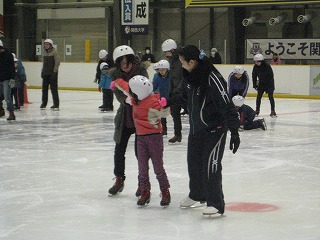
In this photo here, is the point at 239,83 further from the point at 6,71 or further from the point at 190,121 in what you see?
the point at 190,121

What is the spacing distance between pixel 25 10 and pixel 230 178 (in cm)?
2766

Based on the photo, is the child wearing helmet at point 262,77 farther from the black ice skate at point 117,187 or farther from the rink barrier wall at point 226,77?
the black ice skate at point 117,187

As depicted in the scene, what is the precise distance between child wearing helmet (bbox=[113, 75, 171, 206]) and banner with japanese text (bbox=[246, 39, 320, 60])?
20.2 metres

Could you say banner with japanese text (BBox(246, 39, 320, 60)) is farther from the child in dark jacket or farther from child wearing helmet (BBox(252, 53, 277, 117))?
the child in dark jacket

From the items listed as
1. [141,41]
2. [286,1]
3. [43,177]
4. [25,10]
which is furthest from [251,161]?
[25,10]

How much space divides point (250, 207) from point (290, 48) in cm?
2028

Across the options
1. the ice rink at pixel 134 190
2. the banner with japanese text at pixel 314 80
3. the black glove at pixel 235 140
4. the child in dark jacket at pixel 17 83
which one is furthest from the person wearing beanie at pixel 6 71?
the banner with japanese text at pixel 314 80

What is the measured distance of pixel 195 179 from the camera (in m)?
6.89

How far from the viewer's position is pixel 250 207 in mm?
7066

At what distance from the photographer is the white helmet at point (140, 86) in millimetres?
6841

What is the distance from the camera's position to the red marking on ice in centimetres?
694

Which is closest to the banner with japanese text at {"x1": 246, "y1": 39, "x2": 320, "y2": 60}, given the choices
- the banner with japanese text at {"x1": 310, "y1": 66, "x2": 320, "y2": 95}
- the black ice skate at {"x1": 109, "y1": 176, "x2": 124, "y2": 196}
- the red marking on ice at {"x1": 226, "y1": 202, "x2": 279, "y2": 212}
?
the banner with japanese text at {"x1": 310, "y1": 66, "x2": 320, "y2": 95}

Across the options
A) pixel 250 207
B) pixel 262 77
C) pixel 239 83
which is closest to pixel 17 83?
pixel 262 77

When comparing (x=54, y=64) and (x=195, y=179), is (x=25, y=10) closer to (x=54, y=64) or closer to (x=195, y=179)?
(x=54, y=64)
